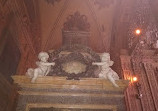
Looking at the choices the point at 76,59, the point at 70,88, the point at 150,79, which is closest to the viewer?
the point at 70,88

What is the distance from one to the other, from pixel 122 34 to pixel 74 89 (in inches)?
278

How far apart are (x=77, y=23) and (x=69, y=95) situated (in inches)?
302

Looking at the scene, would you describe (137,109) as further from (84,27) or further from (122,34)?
(84,27)

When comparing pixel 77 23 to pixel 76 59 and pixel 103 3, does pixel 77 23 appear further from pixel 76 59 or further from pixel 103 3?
pixel 76 59

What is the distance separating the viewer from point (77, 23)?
10695 mm

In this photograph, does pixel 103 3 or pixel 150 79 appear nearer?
pixel 150 79

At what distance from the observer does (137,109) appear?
7.86m

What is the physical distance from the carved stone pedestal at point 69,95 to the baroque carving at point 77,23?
7123 millimetres

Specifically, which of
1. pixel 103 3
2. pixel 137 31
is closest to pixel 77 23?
pixel 103 3

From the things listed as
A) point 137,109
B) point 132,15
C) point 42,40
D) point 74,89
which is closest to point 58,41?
point 42,40

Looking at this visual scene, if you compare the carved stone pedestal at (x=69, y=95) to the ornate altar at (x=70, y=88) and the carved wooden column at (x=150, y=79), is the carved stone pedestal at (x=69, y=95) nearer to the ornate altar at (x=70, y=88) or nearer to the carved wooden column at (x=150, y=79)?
the ornate altar at (x=70, y=88)

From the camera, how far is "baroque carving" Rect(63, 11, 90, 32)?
10500 millimetres

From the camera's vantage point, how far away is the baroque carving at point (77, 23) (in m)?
10.5

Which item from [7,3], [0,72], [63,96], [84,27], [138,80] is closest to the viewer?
[63,96]
